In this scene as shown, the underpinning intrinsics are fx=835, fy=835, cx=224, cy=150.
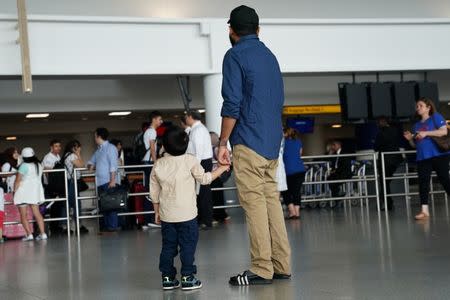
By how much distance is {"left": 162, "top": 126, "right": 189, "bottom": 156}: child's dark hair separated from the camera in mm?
6258

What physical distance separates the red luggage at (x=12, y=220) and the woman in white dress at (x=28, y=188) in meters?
0.39

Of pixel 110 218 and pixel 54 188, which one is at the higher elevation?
pixel 54 188

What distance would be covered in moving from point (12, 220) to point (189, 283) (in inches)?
324

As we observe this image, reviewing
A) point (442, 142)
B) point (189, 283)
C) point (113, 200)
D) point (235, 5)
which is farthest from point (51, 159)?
point (189, 283)

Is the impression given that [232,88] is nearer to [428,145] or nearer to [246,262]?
[246,262]

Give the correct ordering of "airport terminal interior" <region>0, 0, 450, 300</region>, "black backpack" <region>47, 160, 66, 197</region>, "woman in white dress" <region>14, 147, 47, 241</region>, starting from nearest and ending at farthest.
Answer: "airport terminal interior" <region>0, 0, 450, 300</region> < "woman in white dress" <region>14, 147, 47, 241</region> < "black backpack" <region>47, 160, 66, 197</region>

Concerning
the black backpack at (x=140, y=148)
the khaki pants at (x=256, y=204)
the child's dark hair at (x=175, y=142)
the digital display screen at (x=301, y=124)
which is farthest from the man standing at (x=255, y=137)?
the digital display screen at (x=301, y=124)

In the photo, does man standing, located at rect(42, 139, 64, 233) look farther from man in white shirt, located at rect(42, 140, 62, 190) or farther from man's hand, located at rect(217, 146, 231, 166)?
man's hand, located at rect(217, 146, 231, 166)

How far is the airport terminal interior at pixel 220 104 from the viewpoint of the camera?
6594mm

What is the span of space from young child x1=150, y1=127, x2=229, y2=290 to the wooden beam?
7.88 m

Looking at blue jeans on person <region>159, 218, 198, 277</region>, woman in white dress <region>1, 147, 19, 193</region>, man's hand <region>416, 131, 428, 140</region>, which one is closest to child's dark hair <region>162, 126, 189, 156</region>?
blue jeans on person <region>159, 218, 198, 277</region>

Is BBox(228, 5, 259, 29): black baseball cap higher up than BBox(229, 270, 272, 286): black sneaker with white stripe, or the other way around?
BBox(228, 5, 259, 29): black baseball cap

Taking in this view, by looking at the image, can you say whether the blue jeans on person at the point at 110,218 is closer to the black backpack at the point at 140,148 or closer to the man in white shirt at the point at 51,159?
the black backpack at the point at 140,148

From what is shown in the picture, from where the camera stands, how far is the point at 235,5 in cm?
1733
